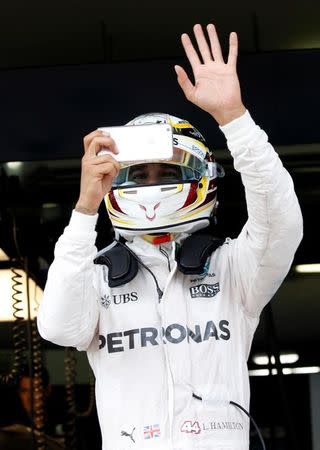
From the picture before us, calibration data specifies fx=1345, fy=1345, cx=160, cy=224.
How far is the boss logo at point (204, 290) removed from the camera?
11.6 feet

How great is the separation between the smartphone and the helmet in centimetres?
15

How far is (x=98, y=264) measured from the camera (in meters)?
3.66

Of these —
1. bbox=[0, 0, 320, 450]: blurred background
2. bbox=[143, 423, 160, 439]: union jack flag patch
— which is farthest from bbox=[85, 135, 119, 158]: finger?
bbox=[0, 0, 320, 450]: blurred background

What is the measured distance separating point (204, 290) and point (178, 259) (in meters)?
0.11

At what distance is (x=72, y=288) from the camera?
3.36m

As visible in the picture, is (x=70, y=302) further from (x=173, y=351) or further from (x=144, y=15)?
(x=144, y=15)

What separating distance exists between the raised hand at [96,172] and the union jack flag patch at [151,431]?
56 cm

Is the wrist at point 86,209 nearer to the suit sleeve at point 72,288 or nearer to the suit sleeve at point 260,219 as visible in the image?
the suit sleeve at point 72,288

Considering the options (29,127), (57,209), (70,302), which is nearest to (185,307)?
(70,302)

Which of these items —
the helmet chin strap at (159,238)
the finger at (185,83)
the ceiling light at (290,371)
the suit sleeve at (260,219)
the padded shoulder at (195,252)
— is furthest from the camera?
the ceiling light at (290,371)

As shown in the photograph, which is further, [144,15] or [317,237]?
[317,237]

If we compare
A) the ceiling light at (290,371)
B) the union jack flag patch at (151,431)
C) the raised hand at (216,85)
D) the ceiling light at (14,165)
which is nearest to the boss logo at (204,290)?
the union jack flag patch at (151,431)

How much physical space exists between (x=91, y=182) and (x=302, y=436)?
307 cm

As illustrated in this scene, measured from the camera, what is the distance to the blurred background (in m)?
5.02
